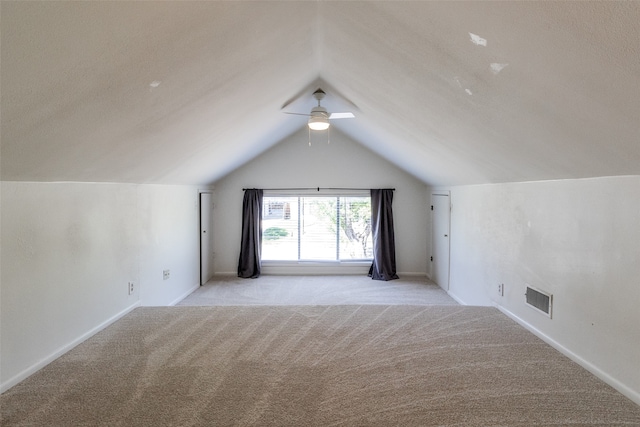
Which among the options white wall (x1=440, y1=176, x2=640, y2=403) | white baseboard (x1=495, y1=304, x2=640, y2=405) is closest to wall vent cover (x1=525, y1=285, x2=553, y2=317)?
white wall (x1=440, y1=176, x2=640, y2=403)

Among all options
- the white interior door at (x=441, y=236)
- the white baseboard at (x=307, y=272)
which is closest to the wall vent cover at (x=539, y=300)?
the white interior door at (x=441, y=236)

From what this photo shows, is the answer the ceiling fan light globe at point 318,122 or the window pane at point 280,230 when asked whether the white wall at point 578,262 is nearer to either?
the ceiling fan light globe at point 318,122

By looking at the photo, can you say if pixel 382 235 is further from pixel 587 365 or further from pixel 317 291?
pixel 587 365

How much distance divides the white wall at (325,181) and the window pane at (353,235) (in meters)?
0.52

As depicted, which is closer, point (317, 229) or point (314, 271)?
point (314, 271)

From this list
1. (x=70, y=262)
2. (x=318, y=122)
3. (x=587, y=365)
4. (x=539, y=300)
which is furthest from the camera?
(x=318, y=122)

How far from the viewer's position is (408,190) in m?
7.40

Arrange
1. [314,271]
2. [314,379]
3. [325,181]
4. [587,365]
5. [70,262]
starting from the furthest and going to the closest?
[314,271], [325,181], [70,262], [587,365], [314,379]

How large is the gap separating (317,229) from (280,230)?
75 centimetres

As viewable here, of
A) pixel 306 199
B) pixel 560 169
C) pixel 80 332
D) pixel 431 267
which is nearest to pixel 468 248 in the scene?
pixel 431 267

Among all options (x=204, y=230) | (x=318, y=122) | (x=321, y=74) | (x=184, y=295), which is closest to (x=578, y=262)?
(x=318, y=122)

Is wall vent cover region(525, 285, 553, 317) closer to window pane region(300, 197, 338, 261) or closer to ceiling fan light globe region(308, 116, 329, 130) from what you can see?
ceiling fan light globe region(308, 116, 329, 130)

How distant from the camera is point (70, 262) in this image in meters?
3.13

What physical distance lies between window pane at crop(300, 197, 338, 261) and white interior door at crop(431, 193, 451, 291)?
191cm
